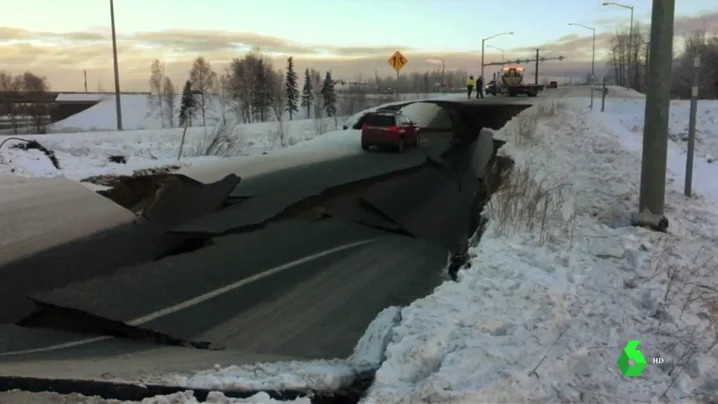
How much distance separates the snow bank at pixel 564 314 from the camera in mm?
4273

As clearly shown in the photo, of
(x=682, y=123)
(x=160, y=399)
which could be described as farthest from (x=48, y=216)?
(x=682, y=123)

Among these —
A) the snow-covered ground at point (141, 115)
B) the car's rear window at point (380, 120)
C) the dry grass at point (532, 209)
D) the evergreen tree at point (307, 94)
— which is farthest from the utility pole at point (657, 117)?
the evergreen tree at point (307, 94)

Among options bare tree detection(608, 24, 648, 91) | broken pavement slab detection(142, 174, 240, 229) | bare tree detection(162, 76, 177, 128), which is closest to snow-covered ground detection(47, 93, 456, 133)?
bare tree detection(162, 76, 177, 128)

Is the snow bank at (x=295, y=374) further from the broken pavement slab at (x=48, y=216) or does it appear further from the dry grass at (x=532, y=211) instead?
the broken pavement slab at (x=48, y=216)

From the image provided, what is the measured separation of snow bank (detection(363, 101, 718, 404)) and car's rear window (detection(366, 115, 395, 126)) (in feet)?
46.3

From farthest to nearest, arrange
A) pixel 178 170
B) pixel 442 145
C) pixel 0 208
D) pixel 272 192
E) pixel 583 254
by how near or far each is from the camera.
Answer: pixel 442 145, pixel 178 170, pixel 272 192, pixel 0 208, pixel 583 254

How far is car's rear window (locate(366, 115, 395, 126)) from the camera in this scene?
24375mm

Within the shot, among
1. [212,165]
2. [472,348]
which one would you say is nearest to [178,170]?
[212,165]

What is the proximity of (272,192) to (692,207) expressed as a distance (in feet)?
28.2

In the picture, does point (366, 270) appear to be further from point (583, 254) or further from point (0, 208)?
point (0, 208)

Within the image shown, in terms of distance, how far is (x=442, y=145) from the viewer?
90.0 ft

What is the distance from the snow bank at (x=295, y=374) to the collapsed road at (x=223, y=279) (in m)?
0.67

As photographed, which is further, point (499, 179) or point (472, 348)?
point (499, 179)

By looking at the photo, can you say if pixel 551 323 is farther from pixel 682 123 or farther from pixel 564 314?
pixel 682 123
